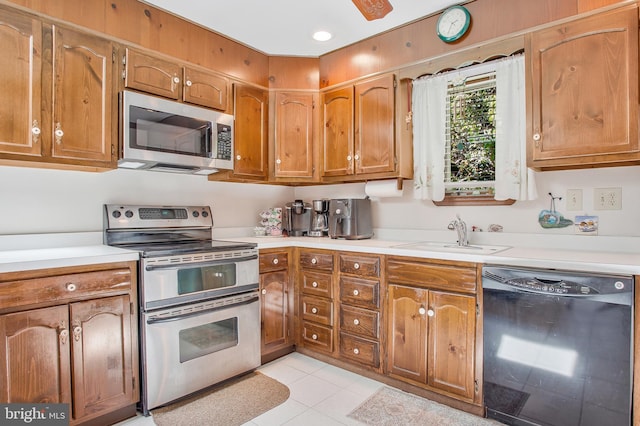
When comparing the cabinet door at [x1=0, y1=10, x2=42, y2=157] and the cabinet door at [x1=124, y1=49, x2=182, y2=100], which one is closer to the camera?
the cabinet door at [x1=0, y1=10, x2=42, y2=157]

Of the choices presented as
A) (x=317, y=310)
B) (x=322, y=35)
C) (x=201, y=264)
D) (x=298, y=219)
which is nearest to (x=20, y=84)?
(x=201, y=264)

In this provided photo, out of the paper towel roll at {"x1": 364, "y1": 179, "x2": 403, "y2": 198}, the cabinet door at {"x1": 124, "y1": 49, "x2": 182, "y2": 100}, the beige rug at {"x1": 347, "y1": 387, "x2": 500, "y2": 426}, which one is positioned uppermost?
the cabinet door at {"x1": 124, "y1": 49, "x2": 182, "y2": 100}

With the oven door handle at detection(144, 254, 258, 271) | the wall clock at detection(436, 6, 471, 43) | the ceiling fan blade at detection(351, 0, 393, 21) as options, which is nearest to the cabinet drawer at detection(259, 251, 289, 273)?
the oven door handle at detection(144, 254, 258, 271)

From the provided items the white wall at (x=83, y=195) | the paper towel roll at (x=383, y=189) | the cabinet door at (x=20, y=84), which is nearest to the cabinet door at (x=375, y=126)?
the paper towel roll at (x=383, y=189)

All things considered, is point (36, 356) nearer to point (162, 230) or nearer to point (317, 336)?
point (162, 230)

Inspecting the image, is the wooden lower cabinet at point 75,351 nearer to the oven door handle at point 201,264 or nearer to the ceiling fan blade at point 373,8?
the oven door handle at point 201,264

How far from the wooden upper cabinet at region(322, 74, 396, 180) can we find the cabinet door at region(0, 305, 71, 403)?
2.08 metres

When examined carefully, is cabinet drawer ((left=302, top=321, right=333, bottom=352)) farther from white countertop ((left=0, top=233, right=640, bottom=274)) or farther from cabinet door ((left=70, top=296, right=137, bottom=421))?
cabinet door ((left=70, top=296, right=137, bottom=421))

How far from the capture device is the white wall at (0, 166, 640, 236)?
207 centimetres

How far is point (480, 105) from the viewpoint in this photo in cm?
255

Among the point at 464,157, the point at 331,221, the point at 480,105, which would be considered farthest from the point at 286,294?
→ the point at 480,105

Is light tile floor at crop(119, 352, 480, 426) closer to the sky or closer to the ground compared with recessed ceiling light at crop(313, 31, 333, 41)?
closer to the ground

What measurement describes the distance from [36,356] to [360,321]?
180cm

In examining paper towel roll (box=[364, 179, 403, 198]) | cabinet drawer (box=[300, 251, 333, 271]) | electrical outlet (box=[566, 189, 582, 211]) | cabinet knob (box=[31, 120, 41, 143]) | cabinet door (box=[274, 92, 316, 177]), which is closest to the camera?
cabinet knob (box=[31, 120, 41, 143])
